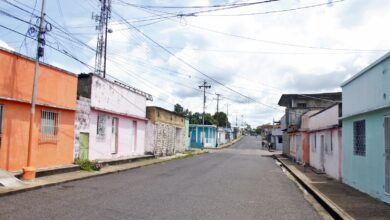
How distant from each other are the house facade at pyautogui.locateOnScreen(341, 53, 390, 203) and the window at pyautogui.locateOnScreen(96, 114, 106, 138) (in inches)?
493

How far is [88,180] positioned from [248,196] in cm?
611

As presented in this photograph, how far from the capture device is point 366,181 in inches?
485

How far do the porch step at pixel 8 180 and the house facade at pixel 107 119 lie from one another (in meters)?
6.38

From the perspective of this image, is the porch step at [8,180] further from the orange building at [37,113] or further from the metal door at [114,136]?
the metal door at [114,136]

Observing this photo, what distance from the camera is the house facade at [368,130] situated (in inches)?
424

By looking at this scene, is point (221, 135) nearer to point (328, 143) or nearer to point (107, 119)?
point (107, 119)

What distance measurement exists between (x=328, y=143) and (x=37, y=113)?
13.1 metres

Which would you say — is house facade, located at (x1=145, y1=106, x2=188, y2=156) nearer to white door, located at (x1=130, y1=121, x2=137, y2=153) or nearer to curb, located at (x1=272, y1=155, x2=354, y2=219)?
white door, located at (x1=130, y1=121, x2=137, y2=153)

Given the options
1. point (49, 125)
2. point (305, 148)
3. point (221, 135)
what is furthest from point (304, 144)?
point (221, 135)

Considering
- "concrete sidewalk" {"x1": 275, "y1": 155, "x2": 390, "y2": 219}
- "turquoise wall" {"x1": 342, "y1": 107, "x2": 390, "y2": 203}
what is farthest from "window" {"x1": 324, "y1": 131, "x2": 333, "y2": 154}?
"concrete sidewalk" {"x1": 275, "y1": 155, "x2": 390, "y2": 219}

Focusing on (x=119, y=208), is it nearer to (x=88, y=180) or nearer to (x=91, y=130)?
(x=88, y=180)

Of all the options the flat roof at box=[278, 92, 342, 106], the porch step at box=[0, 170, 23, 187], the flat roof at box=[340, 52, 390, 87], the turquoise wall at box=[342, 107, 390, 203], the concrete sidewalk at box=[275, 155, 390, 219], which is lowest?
the concrete sidewalk at box=[275, 155, 390, 219]

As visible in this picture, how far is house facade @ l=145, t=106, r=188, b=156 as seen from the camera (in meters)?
31.3

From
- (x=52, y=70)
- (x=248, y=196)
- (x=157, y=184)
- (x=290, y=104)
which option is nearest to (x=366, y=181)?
(x=248, y=196)
